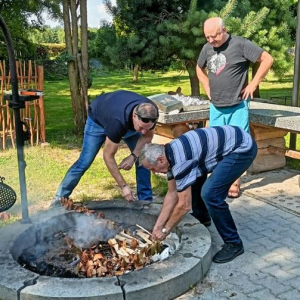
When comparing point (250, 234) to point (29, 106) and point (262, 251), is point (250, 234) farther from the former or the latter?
point (29, 106)

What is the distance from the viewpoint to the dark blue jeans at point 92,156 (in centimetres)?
409

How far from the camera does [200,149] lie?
2.98 meters

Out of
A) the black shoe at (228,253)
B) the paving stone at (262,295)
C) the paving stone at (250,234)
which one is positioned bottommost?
the paving stone at (250,234)

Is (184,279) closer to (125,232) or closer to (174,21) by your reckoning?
(125,232)

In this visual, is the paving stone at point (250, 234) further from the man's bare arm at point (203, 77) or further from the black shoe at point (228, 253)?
the man's bare arm at point (203, 77)

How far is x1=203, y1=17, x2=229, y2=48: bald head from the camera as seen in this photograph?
4340 millimetres

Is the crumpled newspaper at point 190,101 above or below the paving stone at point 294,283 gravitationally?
above

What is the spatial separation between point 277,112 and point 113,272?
3.39 metres

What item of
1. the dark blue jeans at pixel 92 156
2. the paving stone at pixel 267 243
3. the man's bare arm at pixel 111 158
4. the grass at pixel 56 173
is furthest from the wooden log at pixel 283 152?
the man's bare arm at pixel 111 158

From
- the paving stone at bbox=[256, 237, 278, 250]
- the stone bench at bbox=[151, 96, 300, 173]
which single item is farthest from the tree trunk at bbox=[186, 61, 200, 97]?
the paving stone at bbox=[256, 237, 278, 250]

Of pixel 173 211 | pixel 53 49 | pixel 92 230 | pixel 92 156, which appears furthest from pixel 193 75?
pixel 53 49

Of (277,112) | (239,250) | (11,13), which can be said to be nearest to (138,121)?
(239,250)

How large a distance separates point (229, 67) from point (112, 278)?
8.89ft

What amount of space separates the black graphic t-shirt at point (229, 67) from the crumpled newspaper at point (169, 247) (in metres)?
1.76
